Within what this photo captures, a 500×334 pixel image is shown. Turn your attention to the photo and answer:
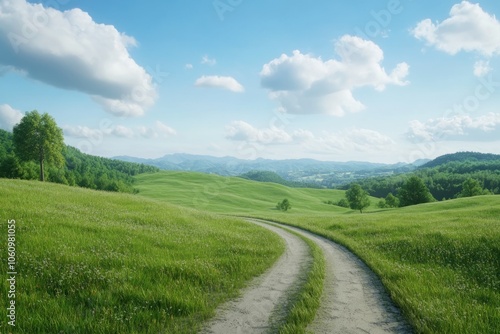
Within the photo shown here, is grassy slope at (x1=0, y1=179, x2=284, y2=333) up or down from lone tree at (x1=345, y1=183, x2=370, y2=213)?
up

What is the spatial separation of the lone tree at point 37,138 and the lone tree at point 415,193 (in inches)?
3252

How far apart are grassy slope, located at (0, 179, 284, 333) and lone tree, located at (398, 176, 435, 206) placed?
78340 millimetres

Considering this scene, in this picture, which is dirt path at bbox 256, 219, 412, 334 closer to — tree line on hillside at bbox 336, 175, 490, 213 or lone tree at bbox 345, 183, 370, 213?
lone tree at bbox 345, 183, 370, 213

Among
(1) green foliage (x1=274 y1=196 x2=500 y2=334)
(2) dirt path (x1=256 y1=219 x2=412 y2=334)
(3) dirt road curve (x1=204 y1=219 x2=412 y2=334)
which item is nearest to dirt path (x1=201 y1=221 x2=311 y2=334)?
(3) dirt road curve (x1=204 y1=219 x2=412 y2=334)

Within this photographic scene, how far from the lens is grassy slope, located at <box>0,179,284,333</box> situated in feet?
25.2

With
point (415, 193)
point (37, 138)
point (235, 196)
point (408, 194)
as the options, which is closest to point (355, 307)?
point (37, 138)

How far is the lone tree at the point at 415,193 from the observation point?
274 feet

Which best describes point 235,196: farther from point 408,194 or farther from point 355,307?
point 355,307

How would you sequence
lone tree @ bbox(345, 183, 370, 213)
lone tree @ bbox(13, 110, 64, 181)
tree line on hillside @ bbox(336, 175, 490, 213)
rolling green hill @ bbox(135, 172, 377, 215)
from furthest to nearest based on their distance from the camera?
rolling green hill @ bbox(135, 172, 377, 215), lone tree @ bbox(345, 183, 370, 213), tree line on hillside @ bbox(336, 175, 490, 213), lone tree @ bbox(13, 110, 64, 181)

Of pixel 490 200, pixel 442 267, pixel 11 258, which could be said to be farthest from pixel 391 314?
pixel 490 200

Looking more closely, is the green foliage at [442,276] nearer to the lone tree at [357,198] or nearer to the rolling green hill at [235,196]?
the rolling green hill at [235,196]

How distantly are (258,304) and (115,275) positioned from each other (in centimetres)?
482

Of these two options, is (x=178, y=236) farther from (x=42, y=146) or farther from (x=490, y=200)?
(x=490, y=200)

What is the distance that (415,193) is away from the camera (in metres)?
84.1
